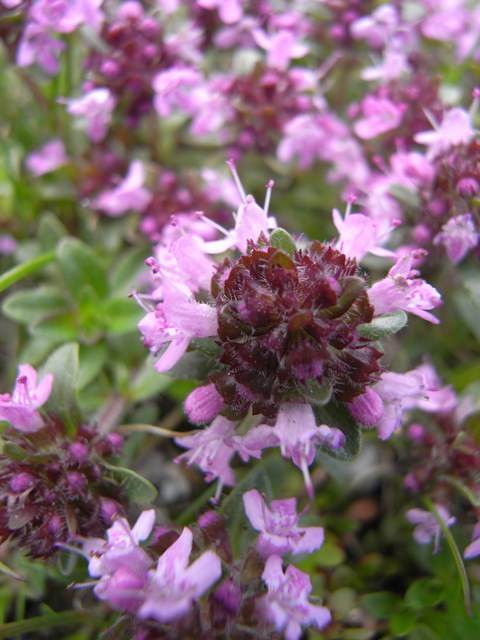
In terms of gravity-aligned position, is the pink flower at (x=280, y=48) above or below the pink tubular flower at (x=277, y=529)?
above

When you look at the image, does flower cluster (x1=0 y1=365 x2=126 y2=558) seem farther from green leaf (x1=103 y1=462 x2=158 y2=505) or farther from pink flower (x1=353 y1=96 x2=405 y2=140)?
pink flower (x1=353 y1=96 x2=405 y2=140)

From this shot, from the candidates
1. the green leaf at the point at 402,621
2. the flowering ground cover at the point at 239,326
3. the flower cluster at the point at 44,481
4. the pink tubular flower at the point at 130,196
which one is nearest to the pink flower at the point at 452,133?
A: the flowering ground cover at the point at 239,326

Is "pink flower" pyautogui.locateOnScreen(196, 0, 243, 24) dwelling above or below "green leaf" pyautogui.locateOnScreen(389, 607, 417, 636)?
above

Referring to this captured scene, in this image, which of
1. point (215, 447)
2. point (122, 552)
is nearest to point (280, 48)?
point (215, 447)

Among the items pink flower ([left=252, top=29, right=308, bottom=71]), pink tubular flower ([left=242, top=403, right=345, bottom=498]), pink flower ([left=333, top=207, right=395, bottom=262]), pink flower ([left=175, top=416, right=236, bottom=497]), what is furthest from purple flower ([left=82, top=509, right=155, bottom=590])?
pink flower ([left=252, top=29, right=308, bottom=71])

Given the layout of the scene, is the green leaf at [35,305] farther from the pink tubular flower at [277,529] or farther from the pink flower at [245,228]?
the pink tubular flower at [277,529]

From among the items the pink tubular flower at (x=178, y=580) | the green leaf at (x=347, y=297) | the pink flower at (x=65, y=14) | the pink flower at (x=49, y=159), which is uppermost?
the pink flower at (x=65, y=14)

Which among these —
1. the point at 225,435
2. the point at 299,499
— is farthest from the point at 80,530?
the point at 299,499
